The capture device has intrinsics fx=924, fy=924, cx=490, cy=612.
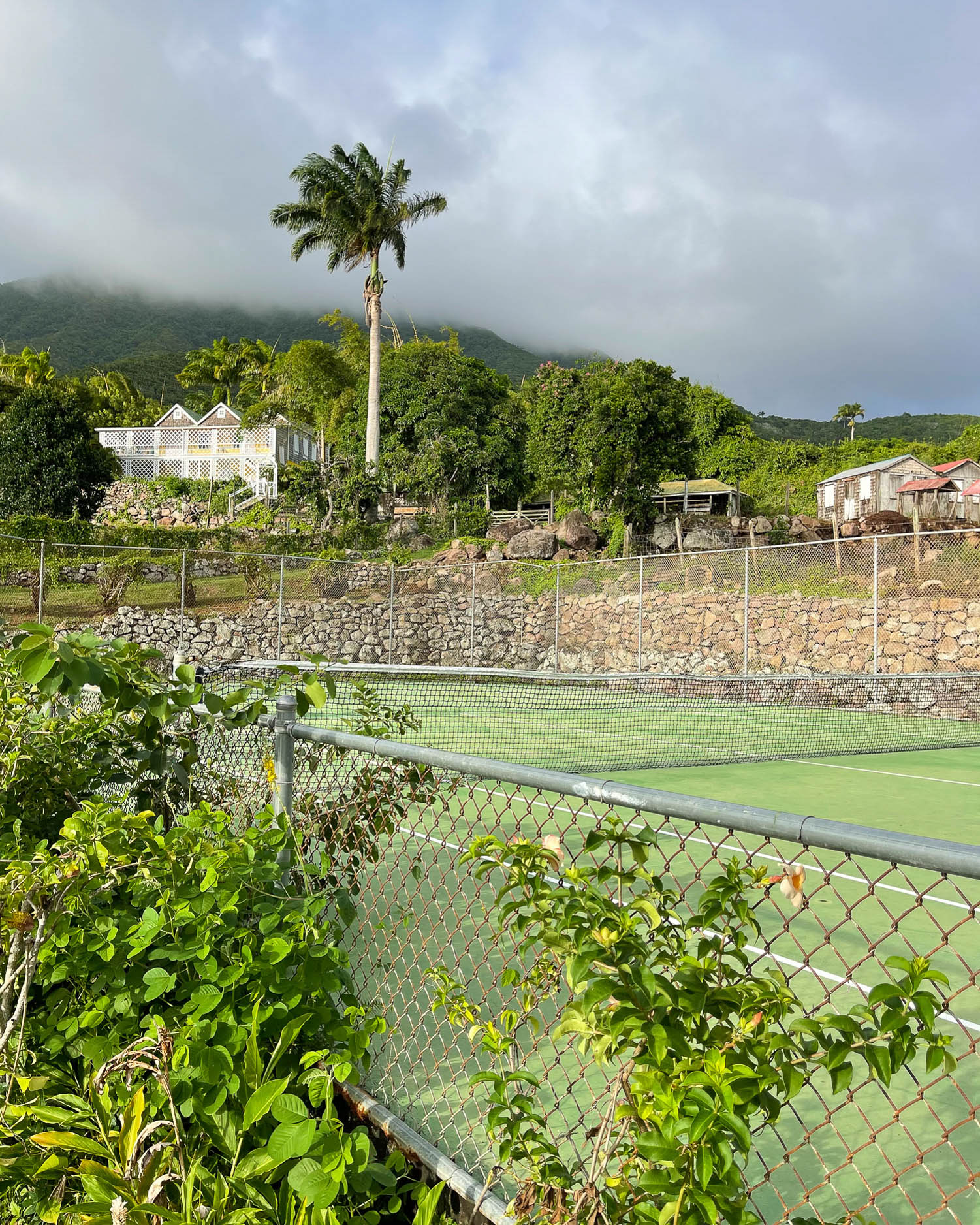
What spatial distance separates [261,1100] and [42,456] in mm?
31782

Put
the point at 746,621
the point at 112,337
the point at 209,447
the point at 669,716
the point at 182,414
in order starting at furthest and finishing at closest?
the point at 112,337, the point at 182,414, the point at 209,447, the point at 746,621, the point at 669,716

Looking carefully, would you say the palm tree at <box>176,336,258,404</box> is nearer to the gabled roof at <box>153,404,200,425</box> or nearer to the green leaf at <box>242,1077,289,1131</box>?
the gabled roof at <box>153,404,200,425</box>

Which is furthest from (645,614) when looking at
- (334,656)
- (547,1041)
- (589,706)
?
(547,1041)

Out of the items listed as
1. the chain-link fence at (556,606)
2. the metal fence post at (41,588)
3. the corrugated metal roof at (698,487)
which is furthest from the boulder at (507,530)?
the corrugated metal roof at (698,487)

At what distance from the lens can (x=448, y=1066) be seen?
10.3 feet

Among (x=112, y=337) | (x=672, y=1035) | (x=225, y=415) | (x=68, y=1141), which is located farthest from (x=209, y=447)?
(x=112, y=337)

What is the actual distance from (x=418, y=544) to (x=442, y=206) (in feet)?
40.8

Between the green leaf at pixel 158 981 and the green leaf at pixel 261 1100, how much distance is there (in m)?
0.46

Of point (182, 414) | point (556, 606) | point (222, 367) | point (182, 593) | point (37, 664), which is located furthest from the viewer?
point (222, 367)

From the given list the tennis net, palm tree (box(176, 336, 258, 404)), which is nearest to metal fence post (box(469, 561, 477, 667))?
the tennis net

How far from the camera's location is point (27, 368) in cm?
4509

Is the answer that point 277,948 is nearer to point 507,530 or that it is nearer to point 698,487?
point 507,530

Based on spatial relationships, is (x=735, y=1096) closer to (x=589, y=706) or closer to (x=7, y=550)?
(x=589, y=706)

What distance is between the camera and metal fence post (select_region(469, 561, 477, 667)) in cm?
2112
